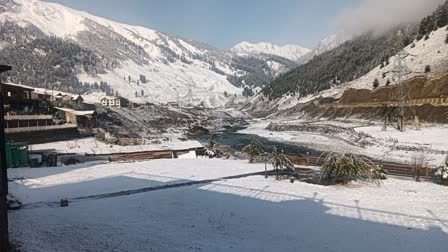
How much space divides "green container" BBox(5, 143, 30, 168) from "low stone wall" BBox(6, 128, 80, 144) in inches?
811

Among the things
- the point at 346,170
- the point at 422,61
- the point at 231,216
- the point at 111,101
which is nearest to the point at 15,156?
the point at 231,216

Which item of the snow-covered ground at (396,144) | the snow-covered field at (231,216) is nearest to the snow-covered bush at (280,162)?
the snow-covered field at (231,216)

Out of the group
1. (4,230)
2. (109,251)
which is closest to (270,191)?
(109,251)

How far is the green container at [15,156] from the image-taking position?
1211 inches

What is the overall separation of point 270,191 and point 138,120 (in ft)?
320

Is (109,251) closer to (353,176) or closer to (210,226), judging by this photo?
(210,226)

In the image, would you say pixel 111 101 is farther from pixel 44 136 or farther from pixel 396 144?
pixel 396 144

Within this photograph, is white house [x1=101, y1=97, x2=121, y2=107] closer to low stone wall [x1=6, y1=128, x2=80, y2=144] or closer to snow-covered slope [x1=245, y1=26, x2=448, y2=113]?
snow-covered slope [x1=245, y1=26, x2=448, y2=113]

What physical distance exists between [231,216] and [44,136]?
48731 millimetres

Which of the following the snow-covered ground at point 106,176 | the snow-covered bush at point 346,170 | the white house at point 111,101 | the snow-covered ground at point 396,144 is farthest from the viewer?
the white house at point 111,101

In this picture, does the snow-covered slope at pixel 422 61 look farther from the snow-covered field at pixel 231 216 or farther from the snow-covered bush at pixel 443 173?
the snow-covered field at pixel 231 216

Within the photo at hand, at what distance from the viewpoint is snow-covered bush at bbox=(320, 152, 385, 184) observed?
24.1 m

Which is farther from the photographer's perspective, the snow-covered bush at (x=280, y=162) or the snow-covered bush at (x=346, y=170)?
the snow-covered bush at (x=280, y=162)

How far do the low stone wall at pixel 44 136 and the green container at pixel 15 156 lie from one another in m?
20.6
